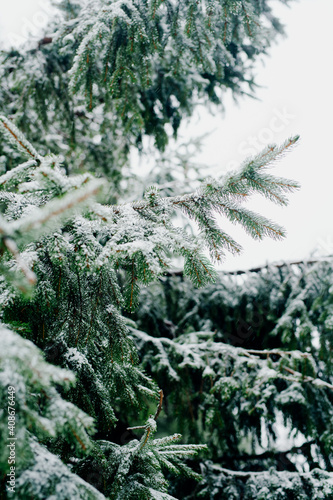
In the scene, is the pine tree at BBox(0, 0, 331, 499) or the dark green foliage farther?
the dark green foliage

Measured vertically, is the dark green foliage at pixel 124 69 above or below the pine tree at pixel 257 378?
above

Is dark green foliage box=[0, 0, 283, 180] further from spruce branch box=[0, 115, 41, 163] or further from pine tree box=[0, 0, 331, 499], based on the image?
spruce branch box=[0, 115, 41, 163]

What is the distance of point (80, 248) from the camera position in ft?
3.93

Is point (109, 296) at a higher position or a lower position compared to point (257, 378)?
higher

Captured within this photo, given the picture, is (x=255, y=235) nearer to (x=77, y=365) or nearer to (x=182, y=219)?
(x=77, y=365)

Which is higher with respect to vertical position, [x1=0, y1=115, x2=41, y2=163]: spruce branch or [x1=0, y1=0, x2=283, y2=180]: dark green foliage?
[x1=0, y1=0, x2=283, y2=180]: dark green foliage

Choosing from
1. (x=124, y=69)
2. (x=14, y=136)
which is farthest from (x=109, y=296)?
(x=124, y=69)

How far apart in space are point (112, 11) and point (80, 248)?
1.73 meters

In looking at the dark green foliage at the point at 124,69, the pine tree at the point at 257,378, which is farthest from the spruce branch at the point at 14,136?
the pine tree at the point at 257,378

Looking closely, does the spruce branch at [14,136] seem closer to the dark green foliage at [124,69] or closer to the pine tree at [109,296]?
the pine tree at [109,296]

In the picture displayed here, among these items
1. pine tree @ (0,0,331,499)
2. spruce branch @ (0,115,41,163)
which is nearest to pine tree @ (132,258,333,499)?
pine tree @ (0,0,331,499)

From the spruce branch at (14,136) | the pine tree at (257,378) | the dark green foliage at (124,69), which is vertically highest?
the dark green foliage at (124,69)

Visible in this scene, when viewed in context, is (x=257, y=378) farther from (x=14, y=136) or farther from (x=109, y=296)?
(x=14, y=136)

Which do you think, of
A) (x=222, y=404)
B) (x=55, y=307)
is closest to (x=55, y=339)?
(x=55, y=307)
